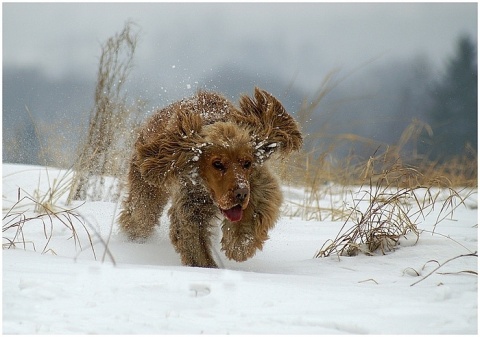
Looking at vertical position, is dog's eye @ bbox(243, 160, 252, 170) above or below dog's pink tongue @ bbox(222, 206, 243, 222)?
above

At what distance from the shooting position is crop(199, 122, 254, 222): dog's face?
10.3 feet

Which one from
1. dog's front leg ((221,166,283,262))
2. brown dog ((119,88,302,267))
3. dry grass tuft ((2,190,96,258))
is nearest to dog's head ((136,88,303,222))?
brown dog ((119,88,302,267))

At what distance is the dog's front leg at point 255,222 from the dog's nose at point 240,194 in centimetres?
39

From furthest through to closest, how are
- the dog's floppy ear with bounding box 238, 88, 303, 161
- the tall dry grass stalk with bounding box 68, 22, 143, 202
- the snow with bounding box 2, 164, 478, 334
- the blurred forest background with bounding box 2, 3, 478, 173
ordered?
the tall dry grass stalk with bounding box 68, 22, 143, 202 < the blurred forest background with bounding box 2, 3, 478, 173 < the dog's floppy ear with bounding box 238, 88, 303, 161 < the snow with bounding box 2, 164, 478, 334

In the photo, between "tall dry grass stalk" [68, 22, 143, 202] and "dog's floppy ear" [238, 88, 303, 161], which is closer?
"dog's floppy ear" [238, 88, 303, 161]

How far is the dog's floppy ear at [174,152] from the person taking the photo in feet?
11.4

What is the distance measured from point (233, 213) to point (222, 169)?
260 millimetres

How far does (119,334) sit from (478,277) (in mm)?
1500

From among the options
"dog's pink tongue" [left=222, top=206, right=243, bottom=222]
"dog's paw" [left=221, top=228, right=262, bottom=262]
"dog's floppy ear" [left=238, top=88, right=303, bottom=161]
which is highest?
"dog's floppy ear" [left=238, top=88, right=303, bottom=161]

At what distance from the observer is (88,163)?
5.62 m

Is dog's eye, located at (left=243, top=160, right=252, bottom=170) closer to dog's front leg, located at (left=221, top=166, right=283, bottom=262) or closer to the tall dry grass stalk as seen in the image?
dog's front leg, located at (left=221, top=166, right=283, bottom=262)

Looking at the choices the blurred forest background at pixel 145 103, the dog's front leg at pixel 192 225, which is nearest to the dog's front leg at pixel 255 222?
the dog's front leg at pixel 192 225

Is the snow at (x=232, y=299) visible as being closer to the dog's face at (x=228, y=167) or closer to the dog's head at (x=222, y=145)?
the dog's face at (x=228, y=167)

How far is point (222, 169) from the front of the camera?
10.6 ft
